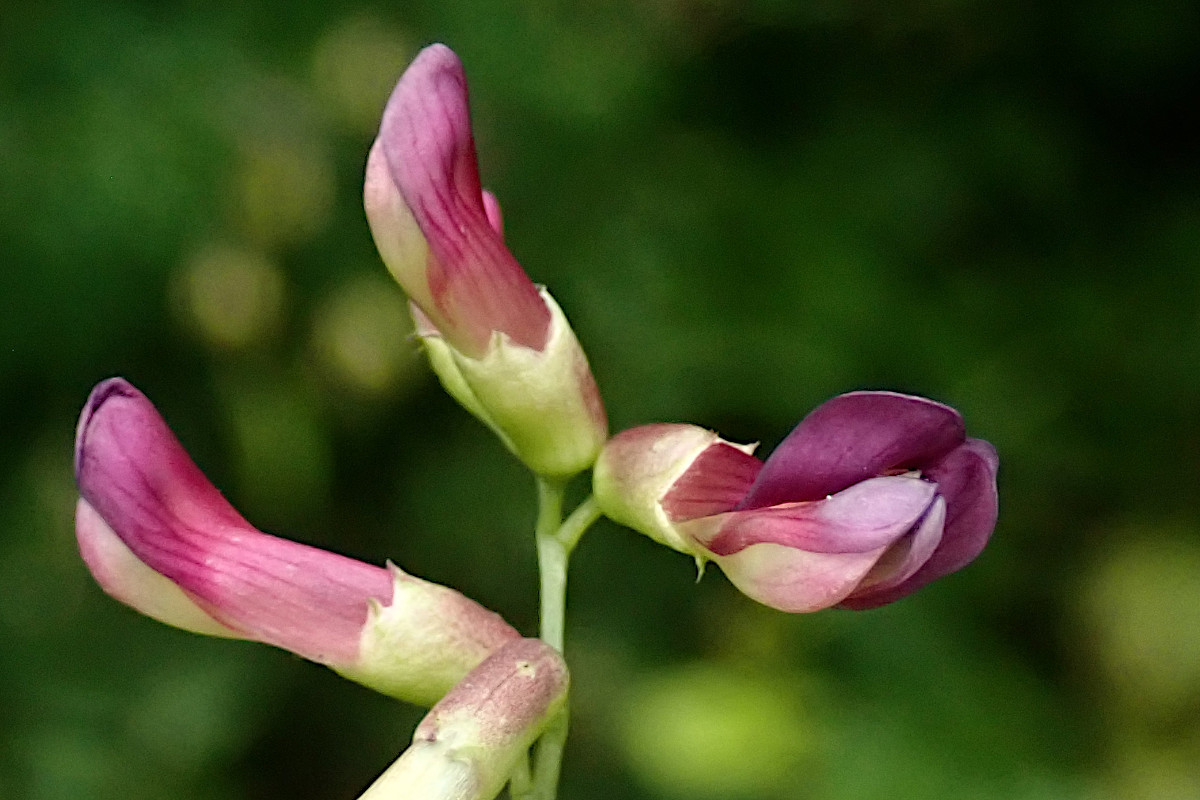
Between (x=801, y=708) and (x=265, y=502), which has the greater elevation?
(x=265, y=502)

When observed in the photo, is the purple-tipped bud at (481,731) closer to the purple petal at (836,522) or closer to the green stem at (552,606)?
the green stem at (552,606)

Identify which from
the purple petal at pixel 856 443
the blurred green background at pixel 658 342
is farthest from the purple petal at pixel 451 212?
the blurred green background at pixel 658 342

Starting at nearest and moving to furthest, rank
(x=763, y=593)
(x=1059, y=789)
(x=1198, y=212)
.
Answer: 1. (x=763, y=593)
2. (x=1059, y=789)
3. (x=1198, y=212)

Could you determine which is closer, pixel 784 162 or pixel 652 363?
pixel 652 363

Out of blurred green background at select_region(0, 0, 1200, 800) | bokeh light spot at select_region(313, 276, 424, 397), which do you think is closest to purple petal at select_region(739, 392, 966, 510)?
blurred green background at select_region(0, 0, 1200, 800)

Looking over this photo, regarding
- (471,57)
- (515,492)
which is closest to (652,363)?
(515,492)

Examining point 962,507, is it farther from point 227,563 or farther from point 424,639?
point 227,563

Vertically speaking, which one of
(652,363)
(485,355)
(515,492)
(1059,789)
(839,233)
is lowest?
(1059,789)

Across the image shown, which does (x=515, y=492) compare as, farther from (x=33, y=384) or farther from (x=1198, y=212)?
(x=1198, y=212)
